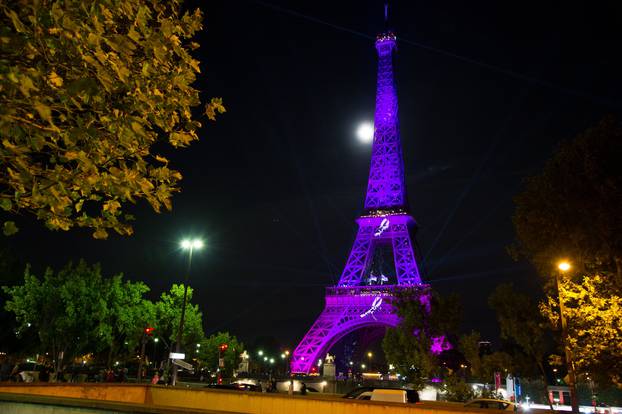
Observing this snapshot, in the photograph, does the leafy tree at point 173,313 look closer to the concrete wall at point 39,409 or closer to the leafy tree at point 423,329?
the leafy tree at point 423,329

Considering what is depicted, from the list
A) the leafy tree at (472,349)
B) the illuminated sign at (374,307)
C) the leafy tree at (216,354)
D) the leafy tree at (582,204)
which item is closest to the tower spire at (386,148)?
the illuminated sign at (374,307)

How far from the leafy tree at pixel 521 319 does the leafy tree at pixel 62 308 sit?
30.1 meters

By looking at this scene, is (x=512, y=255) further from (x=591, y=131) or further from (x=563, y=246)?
(x=591, y=131)

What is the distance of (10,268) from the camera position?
44250mm

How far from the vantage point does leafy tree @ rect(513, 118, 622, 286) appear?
1606cm

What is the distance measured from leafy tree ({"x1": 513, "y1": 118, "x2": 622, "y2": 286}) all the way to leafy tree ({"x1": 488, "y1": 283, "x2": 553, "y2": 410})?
9.09 feet

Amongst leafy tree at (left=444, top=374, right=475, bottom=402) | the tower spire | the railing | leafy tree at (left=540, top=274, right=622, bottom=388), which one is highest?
the tower spire

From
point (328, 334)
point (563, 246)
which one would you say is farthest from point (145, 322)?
point (563, 246)

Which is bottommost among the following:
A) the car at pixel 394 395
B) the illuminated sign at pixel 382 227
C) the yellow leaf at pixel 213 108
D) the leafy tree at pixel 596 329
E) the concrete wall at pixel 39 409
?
the car at pixel 394 395

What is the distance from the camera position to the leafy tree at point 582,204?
632 inches

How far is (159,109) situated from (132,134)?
1101mm

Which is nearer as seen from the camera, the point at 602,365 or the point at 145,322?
the point at 602,365

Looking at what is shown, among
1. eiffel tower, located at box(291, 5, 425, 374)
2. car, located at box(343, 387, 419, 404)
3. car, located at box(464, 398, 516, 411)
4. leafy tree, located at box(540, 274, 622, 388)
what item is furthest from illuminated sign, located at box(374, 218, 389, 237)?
car, located at box(343, 387, 419, 404)

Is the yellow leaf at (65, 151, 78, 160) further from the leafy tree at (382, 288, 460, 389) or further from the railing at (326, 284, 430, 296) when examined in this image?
the railing at (326, 284, 430, 296)
